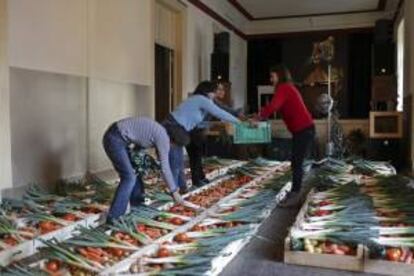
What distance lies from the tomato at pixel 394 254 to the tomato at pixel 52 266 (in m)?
1.83

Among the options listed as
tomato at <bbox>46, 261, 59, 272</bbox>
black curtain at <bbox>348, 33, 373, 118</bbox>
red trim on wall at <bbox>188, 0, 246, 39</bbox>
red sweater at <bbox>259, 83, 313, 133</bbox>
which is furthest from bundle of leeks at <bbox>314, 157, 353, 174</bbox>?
black curtain at <bbox>348, 33, 373, 118</bbox>

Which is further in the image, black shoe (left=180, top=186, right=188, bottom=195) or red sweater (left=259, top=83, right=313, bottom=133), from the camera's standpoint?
black shoe (left=180, top=186, right=188, bottom=195)

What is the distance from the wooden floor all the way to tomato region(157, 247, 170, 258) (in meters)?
0.34

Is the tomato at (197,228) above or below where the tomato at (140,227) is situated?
below

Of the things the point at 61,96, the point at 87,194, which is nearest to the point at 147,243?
the point at 87,194

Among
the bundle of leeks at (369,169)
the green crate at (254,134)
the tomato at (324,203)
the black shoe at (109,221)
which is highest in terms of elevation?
the green crate at (254,134)

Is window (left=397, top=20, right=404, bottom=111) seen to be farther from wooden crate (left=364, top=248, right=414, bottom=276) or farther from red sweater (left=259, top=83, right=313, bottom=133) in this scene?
wooden crate (left=364, top=248, right=414, bottom=276)

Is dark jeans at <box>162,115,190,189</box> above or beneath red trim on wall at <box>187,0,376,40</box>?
beneath

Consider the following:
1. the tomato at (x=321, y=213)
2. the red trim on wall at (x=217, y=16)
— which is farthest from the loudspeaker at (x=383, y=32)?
the tomato at (x=321, y=213)

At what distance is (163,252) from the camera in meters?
2.78

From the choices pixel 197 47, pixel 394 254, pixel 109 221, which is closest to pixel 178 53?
pixel 197 47

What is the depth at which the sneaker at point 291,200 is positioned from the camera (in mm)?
4539

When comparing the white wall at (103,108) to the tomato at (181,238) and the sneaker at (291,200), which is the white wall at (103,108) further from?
the tomato at (181,238)

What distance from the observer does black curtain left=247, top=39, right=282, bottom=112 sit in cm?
1277
